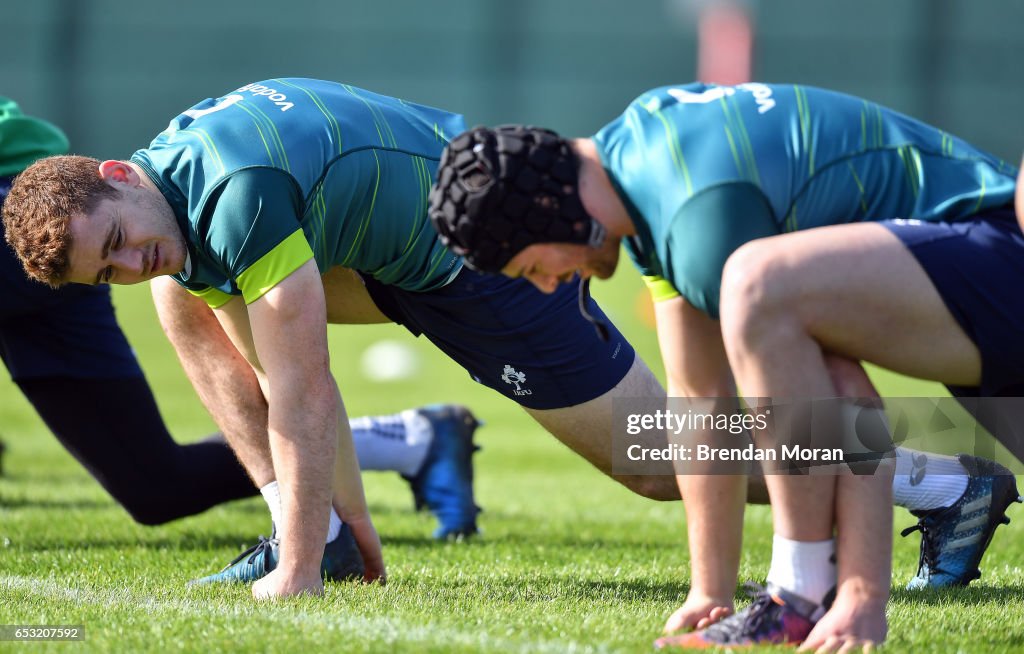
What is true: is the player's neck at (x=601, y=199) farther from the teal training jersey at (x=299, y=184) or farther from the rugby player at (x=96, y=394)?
the rugby player at (x=96, y=394)

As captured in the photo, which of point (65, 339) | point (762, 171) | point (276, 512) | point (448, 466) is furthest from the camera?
point (448, 466)

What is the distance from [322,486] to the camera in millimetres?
3898

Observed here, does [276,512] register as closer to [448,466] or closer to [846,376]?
[448,466]

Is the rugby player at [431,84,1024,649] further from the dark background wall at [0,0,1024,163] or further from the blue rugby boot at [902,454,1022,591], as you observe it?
the dark background wall at [0,0,1024,163]

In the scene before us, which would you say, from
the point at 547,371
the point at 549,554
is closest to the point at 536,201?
the point at 547,371

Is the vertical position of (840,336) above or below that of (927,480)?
above

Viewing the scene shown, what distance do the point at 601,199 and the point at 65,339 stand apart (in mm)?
2969

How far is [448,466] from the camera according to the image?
6.00 metres

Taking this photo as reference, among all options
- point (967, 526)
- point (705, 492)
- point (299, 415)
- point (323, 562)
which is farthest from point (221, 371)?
point (967, 526)

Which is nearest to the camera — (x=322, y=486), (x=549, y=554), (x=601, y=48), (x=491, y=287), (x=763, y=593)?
(x=763, y=593)

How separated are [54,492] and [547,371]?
3970 mm

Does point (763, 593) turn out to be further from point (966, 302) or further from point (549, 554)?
point (549, 554)

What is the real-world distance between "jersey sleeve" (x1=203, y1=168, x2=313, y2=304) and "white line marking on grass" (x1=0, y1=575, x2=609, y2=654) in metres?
0.88

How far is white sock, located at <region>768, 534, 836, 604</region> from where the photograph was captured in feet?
9.98
